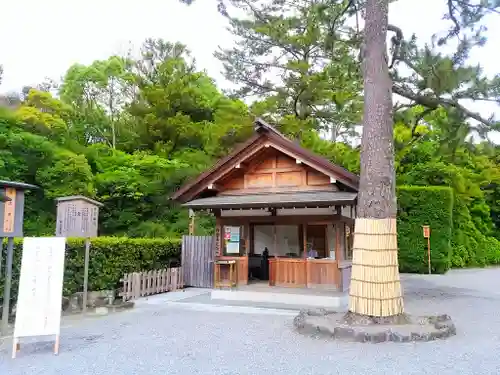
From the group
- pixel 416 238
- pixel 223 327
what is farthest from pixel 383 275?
pixel 416 238

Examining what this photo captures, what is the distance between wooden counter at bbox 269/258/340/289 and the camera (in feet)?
37.4

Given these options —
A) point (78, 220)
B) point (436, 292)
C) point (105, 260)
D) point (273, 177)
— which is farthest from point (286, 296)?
point (78, 220)

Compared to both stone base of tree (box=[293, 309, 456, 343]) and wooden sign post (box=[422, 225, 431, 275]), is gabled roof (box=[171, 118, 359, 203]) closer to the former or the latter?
stone base of tree (box=[293, 309, 456, 343])

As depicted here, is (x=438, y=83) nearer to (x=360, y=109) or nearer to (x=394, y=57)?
(x=394, y=57)

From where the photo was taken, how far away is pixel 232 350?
631cm

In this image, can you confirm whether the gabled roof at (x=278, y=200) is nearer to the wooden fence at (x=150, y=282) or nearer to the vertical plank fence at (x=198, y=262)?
the vertical plank fence at (x=198, y=262)

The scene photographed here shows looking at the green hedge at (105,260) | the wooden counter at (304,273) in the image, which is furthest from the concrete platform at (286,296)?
the green hedge at (105,260)

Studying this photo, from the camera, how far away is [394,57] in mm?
10000

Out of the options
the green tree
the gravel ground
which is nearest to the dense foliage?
the green tree

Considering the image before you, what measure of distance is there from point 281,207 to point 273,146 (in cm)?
194

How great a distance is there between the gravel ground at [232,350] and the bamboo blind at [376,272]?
0.91 m

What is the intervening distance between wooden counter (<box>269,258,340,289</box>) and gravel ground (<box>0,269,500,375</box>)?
2.67 m

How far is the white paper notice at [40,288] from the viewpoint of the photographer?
6.05 m

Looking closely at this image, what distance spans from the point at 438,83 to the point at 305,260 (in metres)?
5.86
